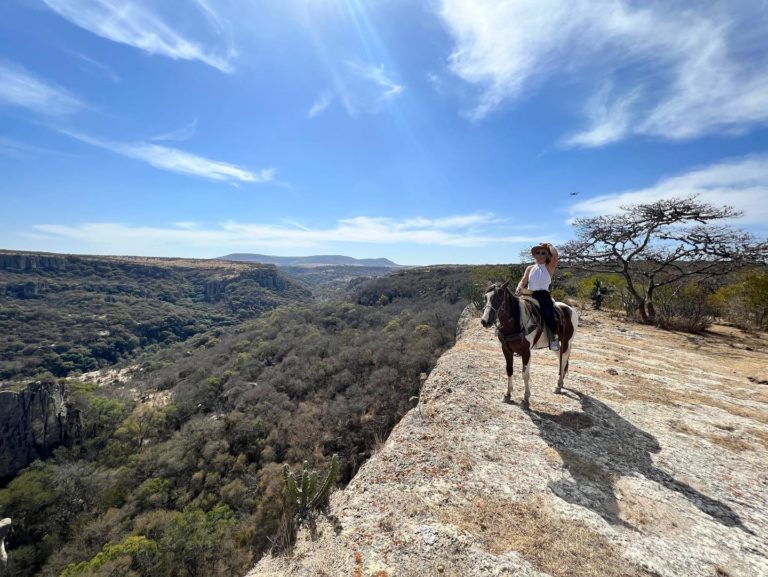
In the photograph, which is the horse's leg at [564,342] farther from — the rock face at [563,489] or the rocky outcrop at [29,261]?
the rocky outcrop at [29,261]

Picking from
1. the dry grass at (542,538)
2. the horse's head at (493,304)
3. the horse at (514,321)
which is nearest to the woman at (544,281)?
the horse at (514,321)

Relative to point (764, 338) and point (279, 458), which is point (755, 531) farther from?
point (279, 458)

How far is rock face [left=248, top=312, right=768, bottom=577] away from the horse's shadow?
23 millimetres

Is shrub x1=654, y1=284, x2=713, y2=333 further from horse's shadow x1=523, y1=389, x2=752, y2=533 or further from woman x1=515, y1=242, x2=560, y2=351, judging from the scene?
woman x1=515, y1=242, x2=560, y2=351

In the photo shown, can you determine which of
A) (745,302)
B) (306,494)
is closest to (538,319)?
(306,494)

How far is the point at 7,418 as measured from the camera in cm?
3631

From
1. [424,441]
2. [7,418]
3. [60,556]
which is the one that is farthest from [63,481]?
[424,441]

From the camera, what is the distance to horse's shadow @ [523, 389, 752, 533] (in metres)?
4.14

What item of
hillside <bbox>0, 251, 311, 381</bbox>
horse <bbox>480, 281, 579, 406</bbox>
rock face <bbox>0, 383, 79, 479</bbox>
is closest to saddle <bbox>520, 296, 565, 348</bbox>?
horse <bbox>480, 281, 579, 406</bbox>

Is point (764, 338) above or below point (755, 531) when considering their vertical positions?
above

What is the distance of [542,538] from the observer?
11.8 feet

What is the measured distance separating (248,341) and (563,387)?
2890 inches

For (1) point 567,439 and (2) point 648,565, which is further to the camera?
(1) point 567,439

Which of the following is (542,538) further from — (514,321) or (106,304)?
(106,304)
